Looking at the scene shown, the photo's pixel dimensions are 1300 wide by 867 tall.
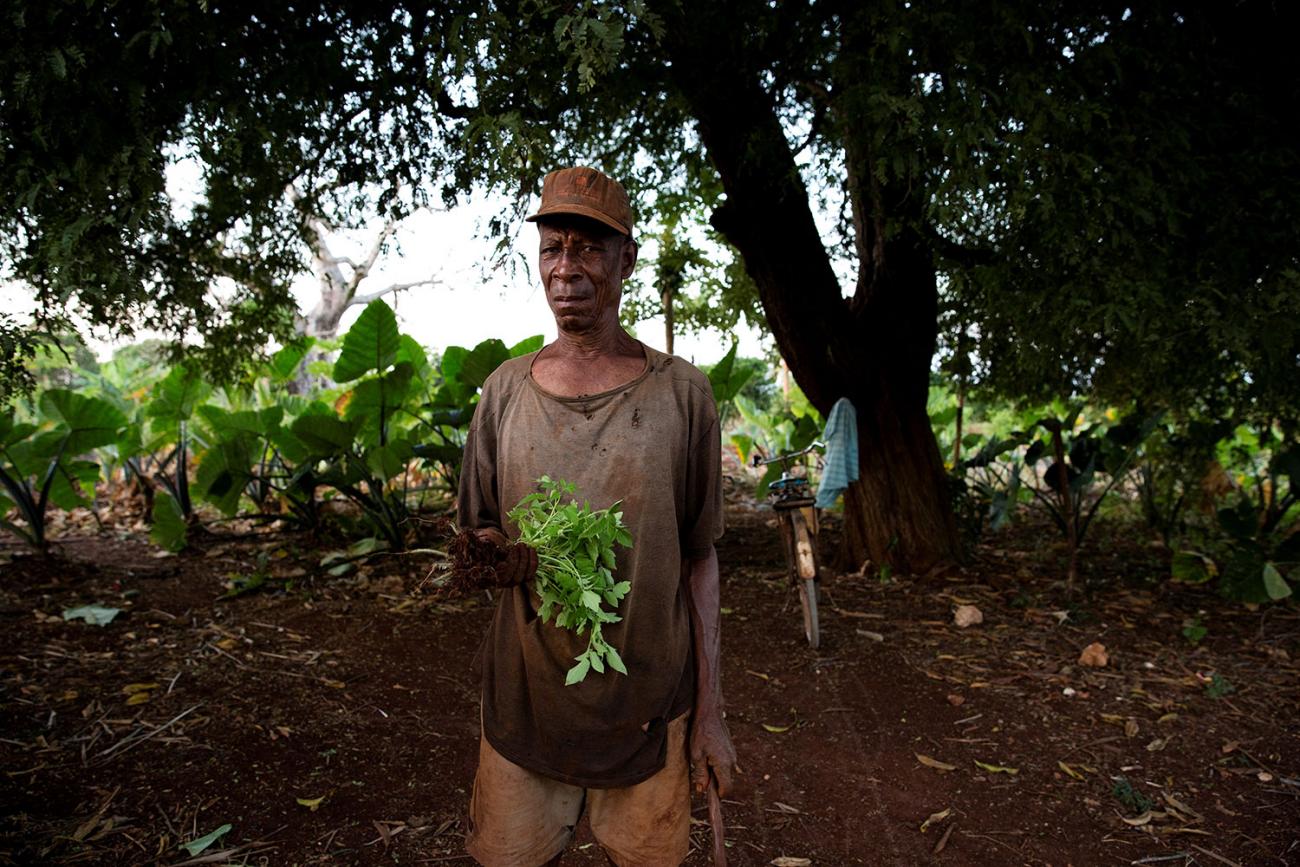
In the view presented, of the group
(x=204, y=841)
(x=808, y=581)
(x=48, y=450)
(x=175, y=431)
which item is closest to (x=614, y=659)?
(x=204, y=841)

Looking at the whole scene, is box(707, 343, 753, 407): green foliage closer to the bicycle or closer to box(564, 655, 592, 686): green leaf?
the bicycle

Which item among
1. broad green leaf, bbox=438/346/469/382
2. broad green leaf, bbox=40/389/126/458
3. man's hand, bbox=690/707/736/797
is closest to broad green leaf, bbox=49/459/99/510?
broad green leaf, bbox=40/389/126/458

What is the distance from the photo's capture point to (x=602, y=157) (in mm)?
5461

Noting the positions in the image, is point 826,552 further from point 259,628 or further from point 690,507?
point 690,507

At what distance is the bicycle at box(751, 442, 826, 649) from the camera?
5316mm

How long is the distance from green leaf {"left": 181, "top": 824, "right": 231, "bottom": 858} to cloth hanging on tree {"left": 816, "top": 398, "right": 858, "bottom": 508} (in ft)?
13.9

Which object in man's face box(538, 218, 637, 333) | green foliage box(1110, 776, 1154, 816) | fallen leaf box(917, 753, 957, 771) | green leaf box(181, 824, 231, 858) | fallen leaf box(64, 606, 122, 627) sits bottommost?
green leaf box(181, 824, 231, 858)

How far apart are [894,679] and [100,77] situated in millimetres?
4685

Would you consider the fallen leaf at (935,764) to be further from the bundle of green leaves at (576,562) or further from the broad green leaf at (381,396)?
the broad green leaf at (381,396)

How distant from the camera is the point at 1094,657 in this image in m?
5.00

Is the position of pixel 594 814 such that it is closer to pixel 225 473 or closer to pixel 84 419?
pixel 225 473

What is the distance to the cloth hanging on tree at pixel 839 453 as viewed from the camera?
619 cm

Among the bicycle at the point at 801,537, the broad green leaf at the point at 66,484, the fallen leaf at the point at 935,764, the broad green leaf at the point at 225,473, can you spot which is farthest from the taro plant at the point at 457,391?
the fallen leaf at the point at 935,764

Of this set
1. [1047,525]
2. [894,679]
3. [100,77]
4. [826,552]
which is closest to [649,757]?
[100,77]
